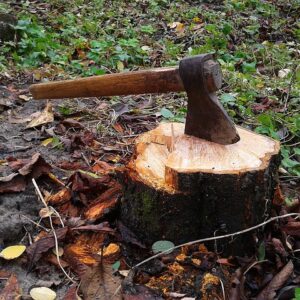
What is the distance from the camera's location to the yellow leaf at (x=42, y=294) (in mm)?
1915

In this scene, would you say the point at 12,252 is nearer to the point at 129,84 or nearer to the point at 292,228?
the point at 129,84

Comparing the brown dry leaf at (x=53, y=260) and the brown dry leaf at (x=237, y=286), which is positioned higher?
the brown dry leaf at (x=237, y=286)

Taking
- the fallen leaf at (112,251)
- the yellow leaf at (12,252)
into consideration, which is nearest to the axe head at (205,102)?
the fallen leaf at (112,251)

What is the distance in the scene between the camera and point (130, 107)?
3.88 metres

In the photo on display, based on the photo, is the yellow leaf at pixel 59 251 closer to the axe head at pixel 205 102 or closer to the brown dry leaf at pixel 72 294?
the brown dry leaf at pixel 72 294

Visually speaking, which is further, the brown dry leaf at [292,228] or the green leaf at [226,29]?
the green leaf at [226,29]

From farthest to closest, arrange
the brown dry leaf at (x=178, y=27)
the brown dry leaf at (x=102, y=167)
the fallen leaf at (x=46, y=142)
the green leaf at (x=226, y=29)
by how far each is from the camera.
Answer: the brown dry leaf at (x=178, y=27) → the green leaf at (x=226, y=29) → the fallen leaf at (x=46, y=142) → the brown dry leaf at (x=102, y=167)

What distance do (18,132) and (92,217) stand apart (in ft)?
4.36

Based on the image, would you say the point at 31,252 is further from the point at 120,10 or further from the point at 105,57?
the point at 120,10

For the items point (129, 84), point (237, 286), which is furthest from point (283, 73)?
point (237, 286)

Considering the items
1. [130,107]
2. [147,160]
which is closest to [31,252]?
[147,160]

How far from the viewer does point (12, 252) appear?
2.10m

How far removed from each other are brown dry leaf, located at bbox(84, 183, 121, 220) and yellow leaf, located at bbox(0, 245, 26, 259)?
0.39m

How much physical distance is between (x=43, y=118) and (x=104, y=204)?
4.50 feet
